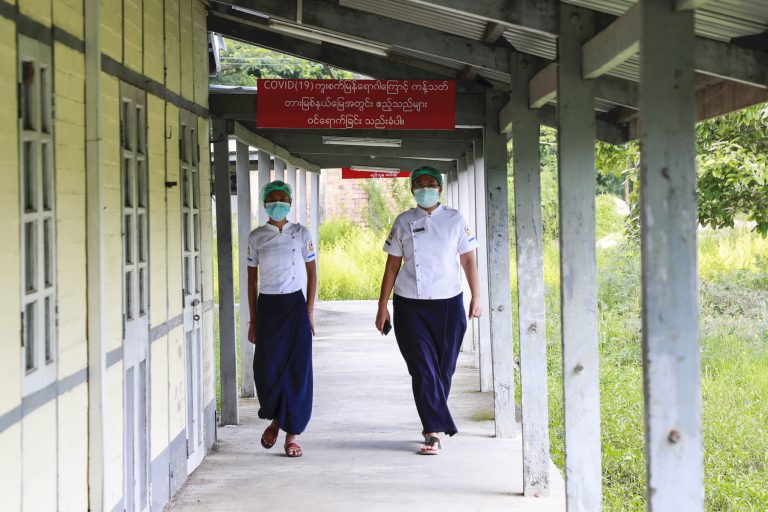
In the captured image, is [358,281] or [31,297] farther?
[358,281]

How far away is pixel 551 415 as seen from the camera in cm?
1012

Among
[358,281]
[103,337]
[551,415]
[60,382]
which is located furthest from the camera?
[358,281]

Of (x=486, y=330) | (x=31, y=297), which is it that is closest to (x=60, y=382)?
(x=31, y=297)

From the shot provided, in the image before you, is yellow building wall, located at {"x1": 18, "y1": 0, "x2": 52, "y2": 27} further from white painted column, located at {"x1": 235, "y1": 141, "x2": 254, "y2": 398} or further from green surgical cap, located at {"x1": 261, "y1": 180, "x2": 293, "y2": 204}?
white painted column, located at {"x1": 235, "y1": 141, "x2": 254, "y2": 398}

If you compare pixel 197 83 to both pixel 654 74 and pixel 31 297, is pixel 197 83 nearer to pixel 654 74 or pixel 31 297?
pixel 31 297

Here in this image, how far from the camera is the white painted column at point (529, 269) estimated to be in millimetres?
6332

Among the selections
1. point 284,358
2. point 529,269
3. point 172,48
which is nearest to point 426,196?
point 529,269

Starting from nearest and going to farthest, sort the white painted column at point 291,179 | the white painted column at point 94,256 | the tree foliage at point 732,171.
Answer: the white painted column at point 94,256, the tree foliage at point 732,171, the white painted column at point 291,179

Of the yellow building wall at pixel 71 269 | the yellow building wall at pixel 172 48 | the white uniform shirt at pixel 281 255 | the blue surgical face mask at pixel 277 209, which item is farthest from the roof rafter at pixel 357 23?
the yellow building wall at pixel 71 269

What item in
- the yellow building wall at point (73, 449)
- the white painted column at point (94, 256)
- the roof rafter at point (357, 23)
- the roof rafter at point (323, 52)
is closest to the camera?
the yellow building wall at point (73, 449)

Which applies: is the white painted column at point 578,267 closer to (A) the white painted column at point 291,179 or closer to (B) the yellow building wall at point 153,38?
(B) the yellow building wall at point 153,38

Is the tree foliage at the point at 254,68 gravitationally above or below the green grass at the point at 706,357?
above

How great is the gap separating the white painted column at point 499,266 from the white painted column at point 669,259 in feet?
14.2

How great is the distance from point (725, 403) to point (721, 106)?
5304mm
